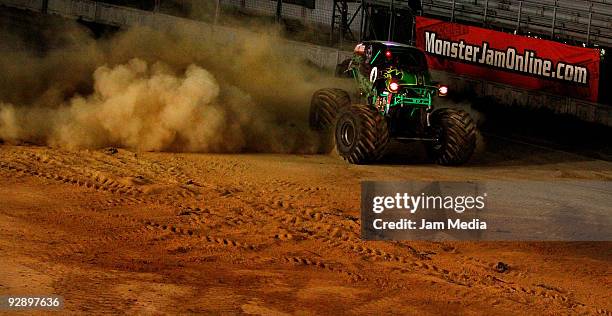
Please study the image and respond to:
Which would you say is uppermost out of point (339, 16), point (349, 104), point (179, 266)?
point (339, 16)

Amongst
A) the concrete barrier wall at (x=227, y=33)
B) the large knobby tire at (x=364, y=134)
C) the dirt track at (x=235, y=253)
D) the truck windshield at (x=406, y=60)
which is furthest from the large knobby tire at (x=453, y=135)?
the concrete barrier wall at (x=227, y=33)

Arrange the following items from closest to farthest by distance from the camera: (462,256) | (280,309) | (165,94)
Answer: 1. (280,309)
2. (462,256)
3. (165,94)

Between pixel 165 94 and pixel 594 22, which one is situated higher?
pixel 594 22

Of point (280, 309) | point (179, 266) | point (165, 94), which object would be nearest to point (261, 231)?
point (179, 266)

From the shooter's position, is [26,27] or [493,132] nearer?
[493,132]

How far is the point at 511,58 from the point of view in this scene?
813 inches

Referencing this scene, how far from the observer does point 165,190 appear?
34.2 ft

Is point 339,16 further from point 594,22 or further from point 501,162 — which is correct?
point 501,162

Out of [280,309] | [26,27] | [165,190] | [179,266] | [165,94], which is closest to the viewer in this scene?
[280,309]

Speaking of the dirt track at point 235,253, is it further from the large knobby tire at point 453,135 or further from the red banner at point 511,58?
the red banner at point 511,58

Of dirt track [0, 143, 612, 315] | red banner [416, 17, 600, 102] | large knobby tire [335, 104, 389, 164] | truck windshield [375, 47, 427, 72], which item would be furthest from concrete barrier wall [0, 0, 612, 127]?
dirt track [0, 143, 612, 315]

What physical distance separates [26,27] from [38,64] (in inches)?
242

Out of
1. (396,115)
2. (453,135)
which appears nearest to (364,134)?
(396,115)

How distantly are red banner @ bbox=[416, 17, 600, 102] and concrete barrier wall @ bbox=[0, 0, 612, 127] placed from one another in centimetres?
22
